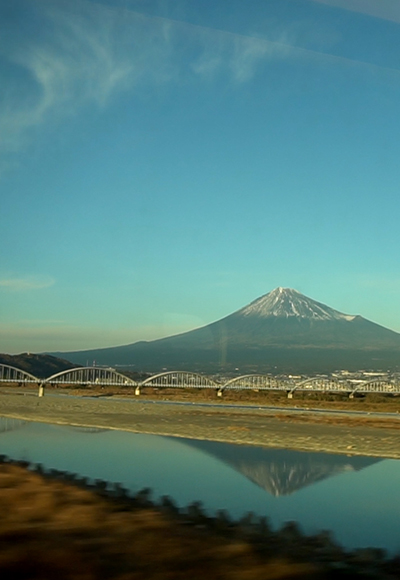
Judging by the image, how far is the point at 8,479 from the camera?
11.4 metres

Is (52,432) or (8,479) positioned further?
(52,432)

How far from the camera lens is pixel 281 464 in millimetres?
17891

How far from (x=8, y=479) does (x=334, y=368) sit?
19253 centimetres

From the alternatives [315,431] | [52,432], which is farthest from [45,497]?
[315,431]

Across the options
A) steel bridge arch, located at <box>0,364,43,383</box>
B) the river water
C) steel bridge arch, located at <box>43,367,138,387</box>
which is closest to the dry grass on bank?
the river water

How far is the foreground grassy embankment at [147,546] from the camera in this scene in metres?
6.40

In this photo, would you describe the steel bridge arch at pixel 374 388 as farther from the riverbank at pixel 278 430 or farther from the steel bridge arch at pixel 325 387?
the riverbank at pixel 278 430

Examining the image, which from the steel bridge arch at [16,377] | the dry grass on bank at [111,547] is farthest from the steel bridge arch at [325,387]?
the dry grass on bank at [111,547]

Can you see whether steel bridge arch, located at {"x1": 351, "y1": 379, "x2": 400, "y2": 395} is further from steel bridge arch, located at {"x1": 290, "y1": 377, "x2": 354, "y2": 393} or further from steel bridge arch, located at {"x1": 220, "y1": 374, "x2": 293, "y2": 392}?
steel bridge arch, located at {"x1": 220, "y1": 374, "x2": 293, "y2": 392}

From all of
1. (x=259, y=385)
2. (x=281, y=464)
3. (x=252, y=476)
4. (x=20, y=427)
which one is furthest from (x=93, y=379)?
(x=252, y=476)

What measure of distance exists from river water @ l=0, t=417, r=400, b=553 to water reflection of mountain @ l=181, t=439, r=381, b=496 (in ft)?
0.08

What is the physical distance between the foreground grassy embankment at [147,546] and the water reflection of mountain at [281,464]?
4.55 metres

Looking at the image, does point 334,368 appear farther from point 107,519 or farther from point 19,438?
point 107,519

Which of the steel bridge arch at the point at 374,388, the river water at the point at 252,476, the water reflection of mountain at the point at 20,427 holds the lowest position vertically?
the river water at the point at 252,476
